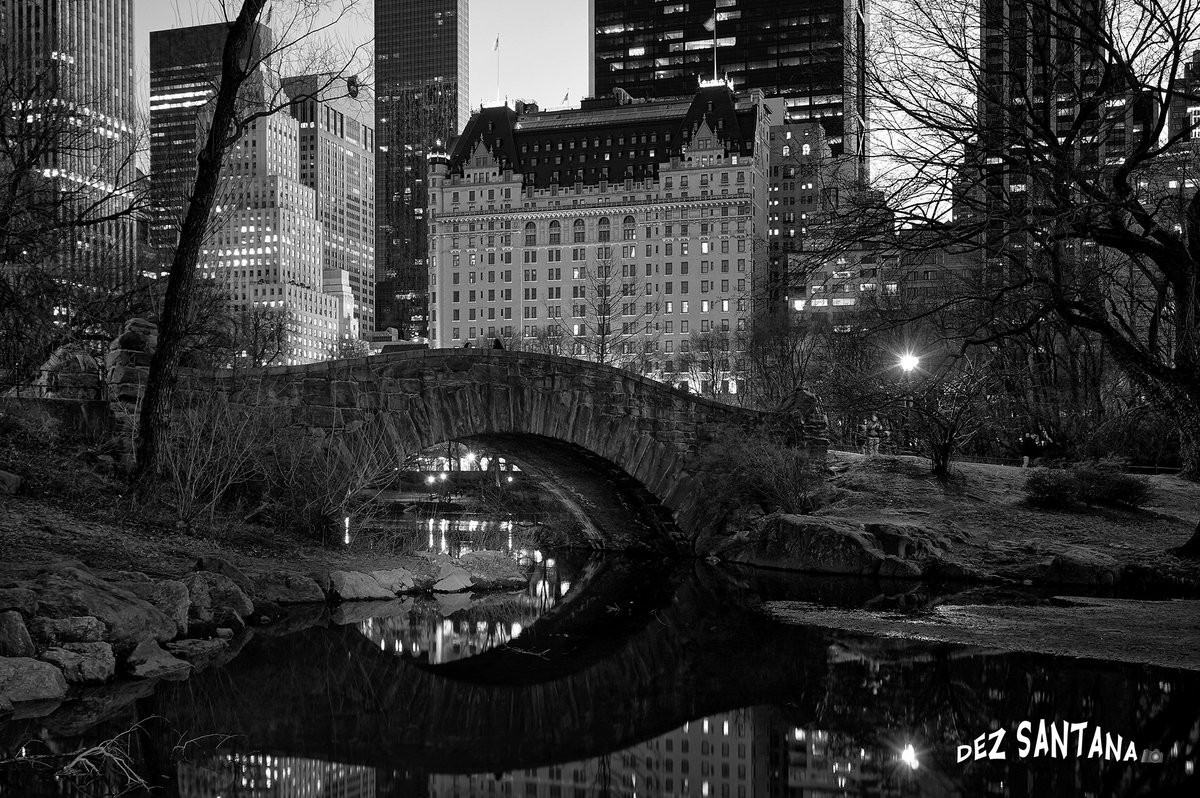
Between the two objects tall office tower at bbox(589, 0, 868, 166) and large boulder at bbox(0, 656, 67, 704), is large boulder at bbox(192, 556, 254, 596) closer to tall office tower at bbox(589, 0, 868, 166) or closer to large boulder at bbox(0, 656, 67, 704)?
large boulder at bbox(0, 656, 67, 704)

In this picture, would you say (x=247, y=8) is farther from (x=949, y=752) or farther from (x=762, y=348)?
(x=762, y=348)

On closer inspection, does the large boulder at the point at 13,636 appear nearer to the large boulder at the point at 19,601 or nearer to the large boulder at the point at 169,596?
the large boulder at the point at 19,601

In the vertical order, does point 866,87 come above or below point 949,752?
above

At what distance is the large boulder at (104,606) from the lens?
11.0m

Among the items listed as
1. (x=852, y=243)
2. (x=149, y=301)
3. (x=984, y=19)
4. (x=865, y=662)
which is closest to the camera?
(x=865, y=662)

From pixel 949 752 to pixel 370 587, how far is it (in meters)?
10.2

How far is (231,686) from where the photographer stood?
10.8m

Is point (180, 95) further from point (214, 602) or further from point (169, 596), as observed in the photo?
point (169, 596)

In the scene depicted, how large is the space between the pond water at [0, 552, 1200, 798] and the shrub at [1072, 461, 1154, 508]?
11.5 m

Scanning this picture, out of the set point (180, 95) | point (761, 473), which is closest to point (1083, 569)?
point (761, 473)

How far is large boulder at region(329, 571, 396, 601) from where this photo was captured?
54.4 ft

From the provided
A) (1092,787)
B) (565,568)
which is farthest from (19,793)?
(565,568)

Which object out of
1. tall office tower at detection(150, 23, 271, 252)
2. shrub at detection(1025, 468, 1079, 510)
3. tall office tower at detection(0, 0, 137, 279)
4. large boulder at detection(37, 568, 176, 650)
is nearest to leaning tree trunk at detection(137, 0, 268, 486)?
tall office tower at detection(150, 23, 271, 252)

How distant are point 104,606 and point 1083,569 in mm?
14074
